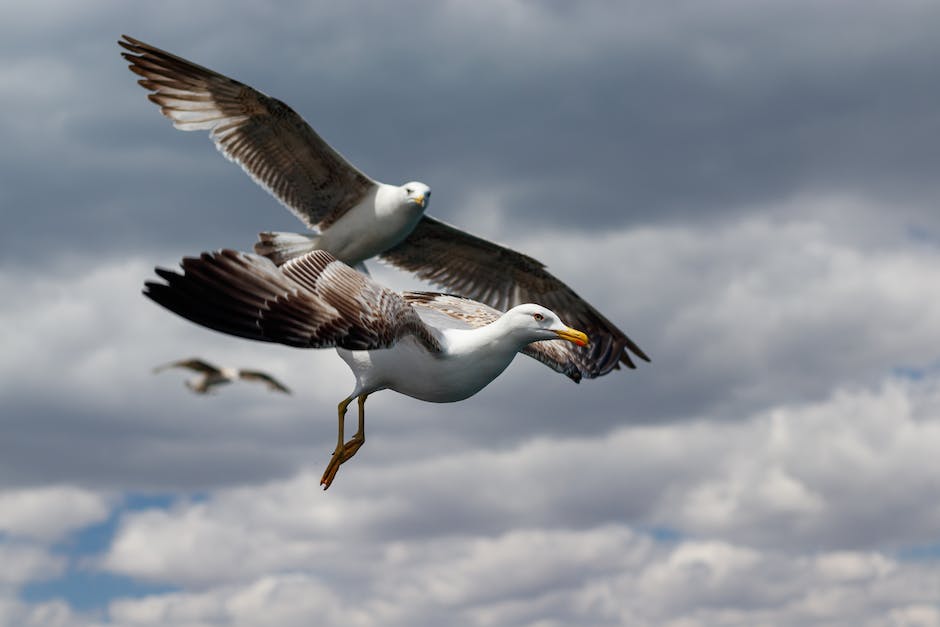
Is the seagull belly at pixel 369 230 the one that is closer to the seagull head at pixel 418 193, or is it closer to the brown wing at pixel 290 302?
the seagull head at pixel 418 193

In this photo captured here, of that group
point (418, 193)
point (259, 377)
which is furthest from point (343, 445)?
point (259, 377)

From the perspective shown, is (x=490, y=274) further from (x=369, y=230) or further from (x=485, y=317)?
(x=485, y=317)

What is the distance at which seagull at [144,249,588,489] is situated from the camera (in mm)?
11367

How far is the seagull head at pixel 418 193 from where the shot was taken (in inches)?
835

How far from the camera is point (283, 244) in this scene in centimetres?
2148

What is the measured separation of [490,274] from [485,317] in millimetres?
7052

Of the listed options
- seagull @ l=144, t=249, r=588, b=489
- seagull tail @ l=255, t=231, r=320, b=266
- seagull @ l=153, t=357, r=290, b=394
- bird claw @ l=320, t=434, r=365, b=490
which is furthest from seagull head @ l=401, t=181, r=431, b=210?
seagull @ l=153, t=357, r=290, b=394

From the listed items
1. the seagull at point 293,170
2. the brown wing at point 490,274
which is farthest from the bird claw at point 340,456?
the brown wing at point 490,274

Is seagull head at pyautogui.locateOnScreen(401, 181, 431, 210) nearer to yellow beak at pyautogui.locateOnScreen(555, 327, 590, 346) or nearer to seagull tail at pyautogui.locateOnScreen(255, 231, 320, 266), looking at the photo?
seagull tail at pyautogui.locateOnScreen(255, 231, 320, 266)

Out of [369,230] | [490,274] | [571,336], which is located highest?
[490,274]

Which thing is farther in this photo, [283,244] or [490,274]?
[490,274]

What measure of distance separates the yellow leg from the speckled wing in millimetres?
3384

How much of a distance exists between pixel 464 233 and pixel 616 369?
4.15 meters

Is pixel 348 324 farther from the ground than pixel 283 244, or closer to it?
closer to it
